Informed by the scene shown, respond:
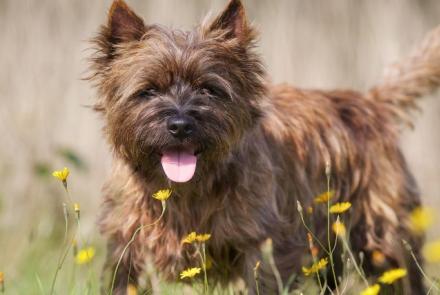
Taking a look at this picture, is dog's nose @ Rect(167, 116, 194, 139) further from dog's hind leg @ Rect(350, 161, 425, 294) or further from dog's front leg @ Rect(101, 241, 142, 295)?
dog's hind leg @ Rect(350, 161, 425, 294)

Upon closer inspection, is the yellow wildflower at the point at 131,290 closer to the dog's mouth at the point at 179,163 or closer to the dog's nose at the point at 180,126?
the dog's mouth at the point at 179,163

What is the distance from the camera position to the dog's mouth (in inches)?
190

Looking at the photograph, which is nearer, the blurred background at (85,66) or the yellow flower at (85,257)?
the yellow flower at (85,257)

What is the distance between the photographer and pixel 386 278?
3932 millimetres

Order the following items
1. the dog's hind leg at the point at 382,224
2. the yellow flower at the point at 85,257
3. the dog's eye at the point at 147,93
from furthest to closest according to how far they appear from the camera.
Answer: the dog's hind leg at the point at 382,224 → the dog's eye at the point at 147,93 → the yellow flower at the point at 85,257

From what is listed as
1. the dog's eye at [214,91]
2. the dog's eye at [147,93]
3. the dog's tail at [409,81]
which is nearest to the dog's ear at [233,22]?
the dog's eye at [214,91]

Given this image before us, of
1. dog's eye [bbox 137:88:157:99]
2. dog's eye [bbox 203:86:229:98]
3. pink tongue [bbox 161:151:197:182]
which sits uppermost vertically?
dog's eye [bbox 203:86:229:98]

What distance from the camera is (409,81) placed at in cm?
652

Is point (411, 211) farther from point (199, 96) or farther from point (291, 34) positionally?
point (291, 34)

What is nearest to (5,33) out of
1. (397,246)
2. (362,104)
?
(362,104)

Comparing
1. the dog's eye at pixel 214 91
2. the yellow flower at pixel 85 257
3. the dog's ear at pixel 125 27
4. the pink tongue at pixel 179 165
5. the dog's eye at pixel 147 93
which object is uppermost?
the dog's ear at pixel 125 27

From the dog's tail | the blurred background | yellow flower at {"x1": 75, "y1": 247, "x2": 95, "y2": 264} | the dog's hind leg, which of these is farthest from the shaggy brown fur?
the blurred background

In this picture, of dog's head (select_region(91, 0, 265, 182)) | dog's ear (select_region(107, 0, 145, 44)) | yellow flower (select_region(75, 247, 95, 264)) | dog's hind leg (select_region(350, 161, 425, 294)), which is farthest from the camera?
dog's hind leg (select_region(350, 161, 425, 294))

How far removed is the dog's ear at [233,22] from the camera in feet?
17.0
